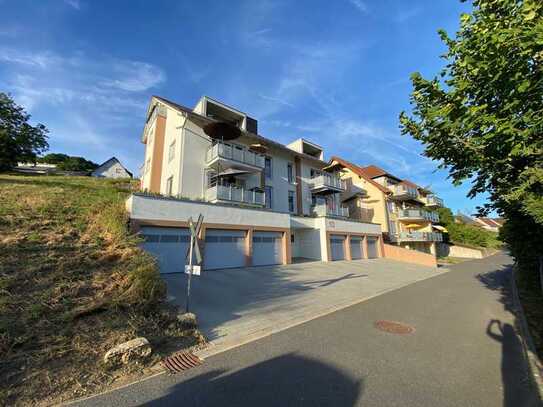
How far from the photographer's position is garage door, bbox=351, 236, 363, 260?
926 inches

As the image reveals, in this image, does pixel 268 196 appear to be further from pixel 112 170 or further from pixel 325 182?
pixel 112 170

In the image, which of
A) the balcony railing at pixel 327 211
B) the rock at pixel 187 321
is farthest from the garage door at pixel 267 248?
the rock at pixel 187 321

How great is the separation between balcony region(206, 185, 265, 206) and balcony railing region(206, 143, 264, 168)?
214 cm

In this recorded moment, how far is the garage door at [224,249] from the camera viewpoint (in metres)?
13.7

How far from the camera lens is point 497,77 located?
13.6 ft

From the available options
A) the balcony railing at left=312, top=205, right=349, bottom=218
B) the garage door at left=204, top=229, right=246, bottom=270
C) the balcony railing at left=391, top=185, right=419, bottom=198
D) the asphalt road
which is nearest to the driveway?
the asphalt road

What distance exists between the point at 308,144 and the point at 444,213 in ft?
99.9

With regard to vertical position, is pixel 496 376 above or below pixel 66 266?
below

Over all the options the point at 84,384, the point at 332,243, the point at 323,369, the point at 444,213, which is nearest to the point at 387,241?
the point at 332,243

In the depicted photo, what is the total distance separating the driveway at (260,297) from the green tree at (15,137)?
115 feet

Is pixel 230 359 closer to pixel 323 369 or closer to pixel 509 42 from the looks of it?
pixel 323 369

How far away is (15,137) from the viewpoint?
3200 cm

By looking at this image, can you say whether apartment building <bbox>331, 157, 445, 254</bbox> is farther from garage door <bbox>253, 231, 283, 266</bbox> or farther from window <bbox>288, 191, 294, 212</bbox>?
garage door <bbox>253, 231, 283, 266</bbox>

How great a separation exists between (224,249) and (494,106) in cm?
1266
